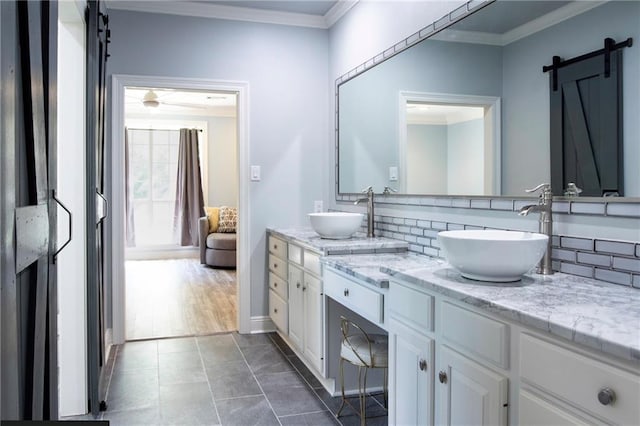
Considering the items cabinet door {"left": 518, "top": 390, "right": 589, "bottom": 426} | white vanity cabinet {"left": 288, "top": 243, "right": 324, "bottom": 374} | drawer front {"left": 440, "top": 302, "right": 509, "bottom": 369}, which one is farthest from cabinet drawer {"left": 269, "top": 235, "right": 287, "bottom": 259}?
cabinet door {"left": 518, "top": 390, "right": 589, "bottom": 426}

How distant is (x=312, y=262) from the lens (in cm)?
292

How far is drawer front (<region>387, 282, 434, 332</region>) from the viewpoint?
1663 millimetres

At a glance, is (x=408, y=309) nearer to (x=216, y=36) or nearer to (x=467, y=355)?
(x=467, y=355)

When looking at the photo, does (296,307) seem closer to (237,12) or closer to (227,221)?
(237,12)

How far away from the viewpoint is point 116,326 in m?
3.71

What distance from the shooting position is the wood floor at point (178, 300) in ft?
13.5

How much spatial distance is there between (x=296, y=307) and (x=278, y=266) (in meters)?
0.53

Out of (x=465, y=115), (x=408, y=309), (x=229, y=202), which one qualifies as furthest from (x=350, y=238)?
(x=229, y=202)

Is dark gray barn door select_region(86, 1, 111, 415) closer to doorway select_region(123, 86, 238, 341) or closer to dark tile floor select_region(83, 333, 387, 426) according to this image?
dark tile floor select_region(83, 333, 387, 426)

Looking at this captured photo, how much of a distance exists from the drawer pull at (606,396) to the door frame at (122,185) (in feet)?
10.4

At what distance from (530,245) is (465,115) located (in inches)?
38.5

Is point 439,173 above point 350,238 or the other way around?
above

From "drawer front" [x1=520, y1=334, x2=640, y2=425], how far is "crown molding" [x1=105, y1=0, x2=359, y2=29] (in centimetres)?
296

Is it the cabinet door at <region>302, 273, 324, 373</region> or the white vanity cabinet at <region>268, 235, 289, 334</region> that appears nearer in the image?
the cabinet door at <region>302, 273, 324, 373</region>
